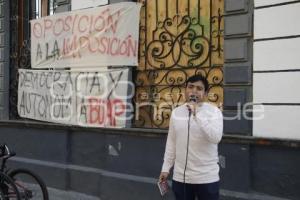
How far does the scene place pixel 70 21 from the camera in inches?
340

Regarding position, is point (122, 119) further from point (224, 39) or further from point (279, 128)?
point (279, 128)

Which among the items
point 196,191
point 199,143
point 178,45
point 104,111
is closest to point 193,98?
point 199,143

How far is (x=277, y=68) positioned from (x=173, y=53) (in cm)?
180

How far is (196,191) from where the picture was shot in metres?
4.59

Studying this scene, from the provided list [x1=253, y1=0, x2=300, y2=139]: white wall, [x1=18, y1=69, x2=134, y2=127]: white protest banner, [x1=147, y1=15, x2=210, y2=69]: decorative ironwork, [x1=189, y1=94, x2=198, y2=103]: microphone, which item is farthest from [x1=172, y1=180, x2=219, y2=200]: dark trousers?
[x1=18, y1=69, x2=134, y2=127]: white protest banner

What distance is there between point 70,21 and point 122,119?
1.95 metres

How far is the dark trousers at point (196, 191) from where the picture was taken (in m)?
4.53

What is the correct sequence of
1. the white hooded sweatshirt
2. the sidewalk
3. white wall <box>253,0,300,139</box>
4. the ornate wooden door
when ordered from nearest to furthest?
the white hooded sweatshirt, white wall <box>253,0,300,139</box>, the ornate wooden door, the sidewalk

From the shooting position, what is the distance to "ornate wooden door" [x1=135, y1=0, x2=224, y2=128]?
700cm

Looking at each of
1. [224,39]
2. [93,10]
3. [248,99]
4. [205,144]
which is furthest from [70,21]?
[205,144]

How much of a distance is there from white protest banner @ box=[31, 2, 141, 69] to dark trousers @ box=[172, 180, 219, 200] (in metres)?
3.46

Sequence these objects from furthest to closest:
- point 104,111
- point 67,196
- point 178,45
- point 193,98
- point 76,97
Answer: point 76,97
point 67,196
point 104,111
point 178,45
point 193,98

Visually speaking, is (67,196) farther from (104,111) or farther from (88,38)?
(88,38)

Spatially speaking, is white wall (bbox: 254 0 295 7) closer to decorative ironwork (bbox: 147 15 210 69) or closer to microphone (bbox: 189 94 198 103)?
decorative ironwork (bbox: 147 15 210 69)
